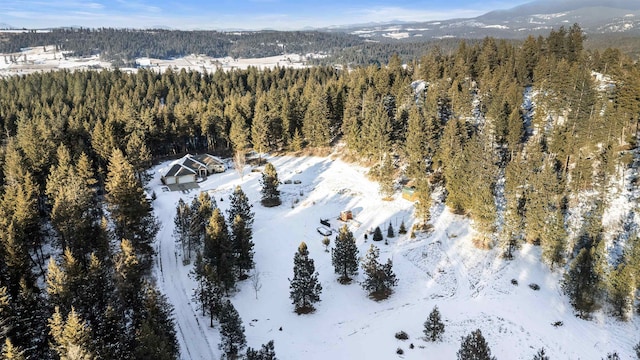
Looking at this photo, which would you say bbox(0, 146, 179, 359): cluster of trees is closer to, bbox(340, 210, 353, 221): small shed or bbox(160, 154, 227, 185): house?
bbox(160, 154, 227, 185): house

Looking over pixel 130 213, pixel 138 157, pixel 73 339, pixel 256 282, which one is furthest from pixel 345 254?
pixel 138 157

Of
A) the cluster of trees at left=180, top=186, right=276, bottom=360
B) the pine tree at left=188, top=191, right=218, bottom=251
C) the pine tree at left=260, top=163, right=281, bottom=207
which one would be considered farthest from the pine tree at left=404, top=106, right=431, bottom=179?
the pine tree at left=188, top=191, right=218, bottom=251

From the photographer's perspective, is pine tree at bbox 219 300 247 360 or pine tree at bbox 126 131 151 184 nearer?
pine tree at bbox 219 300 247 360

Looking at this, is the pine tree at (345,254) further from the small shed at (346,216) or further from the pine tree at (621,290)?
the pine tree at (621,290)

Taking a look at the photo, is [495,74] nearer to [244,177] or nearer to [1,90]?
[244,177]

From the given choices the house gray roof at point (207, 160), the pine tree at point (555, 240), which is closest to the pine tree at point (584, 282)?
the pine tree at point (555, 240)
